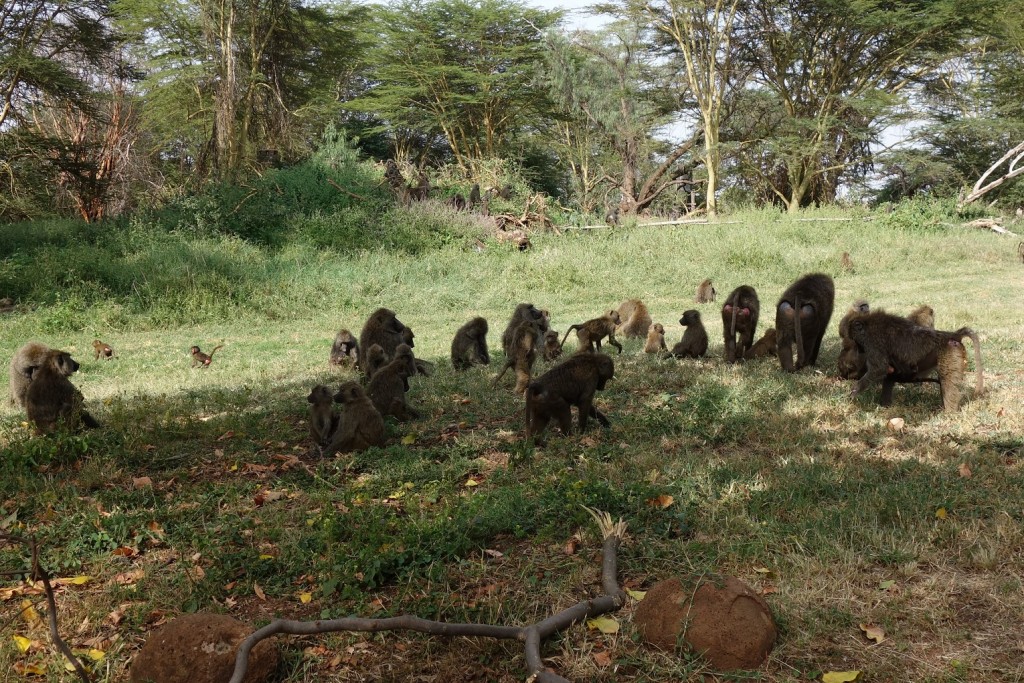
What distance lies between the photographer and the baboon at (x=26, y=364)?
835cm

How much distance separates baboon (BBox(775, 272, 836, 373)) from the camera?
945cm

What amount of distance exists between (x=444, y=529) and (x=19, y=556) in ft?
→ 9.36

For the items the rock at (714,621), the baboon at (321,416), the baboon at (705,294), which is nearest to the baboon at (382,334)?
the baboon at (321,416)

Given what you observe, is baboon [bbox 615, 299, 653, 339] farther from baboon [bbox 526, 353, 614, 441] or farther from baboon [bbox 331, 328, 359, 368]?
baboon [bbox 526, 353, 614, 441]

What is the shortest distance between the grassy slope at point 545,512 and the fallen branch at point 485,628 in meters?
0.13

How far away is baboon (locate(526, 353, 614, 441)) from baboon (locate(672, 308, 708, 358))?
364 cm

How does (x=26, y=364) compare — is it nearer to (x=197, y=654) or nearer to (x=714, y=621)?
(x=197, y=654)

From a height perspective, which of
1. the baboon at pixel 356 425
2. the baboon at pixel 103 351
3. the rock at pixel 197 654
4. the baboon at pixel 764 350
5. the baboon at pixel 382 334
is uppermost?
the baboon at pixel 382 334

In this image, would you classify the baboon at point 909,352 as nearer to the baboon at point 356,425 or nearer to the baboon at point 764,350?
the baboon at point 764,350

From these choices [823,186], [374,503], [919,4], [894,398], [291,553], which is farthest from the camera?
[823,186]

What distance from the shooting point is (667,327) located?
14633 millimetres

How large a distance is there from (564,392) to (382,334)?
12.7ft

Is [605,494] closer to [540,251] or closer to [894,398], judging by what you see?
[894,398]

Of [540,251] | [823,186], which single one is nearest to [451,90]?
[540,251]
